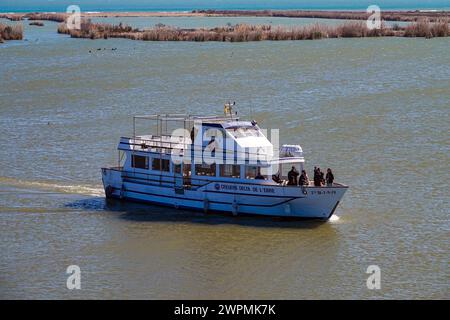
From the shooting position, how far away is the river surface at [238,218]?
103 ft

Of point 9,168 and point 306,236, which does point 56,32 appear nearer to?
point 9,168

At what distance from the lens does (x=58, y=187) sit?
1686 inches

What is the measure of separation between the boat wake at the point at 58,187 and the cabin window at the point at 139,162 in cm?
234

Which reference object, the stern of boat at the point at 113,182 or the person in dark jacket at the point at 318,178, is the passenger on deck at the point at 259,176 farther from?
the stern of boat at the point at 113,182

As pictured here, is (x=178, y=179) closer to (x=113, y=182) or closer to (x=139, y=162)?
(x=139, y=162)

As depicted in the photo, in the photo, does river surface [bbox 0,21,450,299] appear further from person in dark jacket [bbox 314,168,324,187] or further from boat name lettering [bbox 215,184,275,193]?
person in dark jacket [bbox 314,168,324,187]

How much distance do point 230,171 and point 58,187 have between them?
9.04m

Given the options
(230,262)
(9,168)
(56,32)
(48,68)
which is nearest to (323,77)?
(48,68)

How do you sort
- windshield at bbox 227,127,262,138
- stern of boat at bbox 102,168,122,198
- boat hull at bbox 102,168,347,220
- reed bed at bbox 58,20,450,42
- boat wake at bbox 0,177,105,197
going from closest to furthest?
boat hull at bbox 102,168,347,220
windshield at bbox 227,127,262,138
stern of boat at bbox 102,168,122,198
boat wake at bbox 0,177,105,197
reed bed at bbox 58,20,450,42

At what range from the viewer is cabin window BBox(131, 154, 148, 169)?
132 ft

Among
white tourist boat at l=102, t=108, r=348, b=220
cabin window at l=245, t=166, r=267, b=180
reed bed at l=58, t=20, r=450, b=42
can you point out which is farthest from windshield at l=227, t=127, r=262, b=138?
reed bed at l=58, t=20, r=450, b=42

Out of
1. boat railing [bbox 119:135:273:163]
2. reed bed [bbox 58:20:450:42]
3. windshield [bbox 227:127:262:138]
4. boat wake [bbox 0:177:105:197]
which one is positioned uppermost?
reed bed [bbox 58:20:450:42]

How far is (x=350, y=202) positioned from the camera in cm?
3903

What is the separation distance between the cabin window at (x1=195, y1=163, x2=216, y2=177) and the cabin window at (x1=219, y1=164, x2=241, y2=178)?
1.36ft
